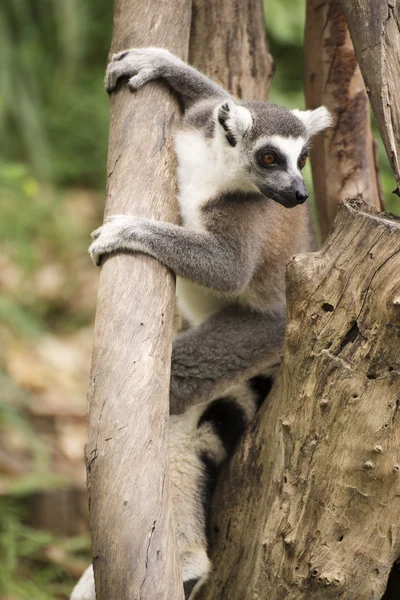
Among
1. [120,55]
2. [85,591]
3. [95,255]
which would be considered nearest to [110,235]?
[95,255]

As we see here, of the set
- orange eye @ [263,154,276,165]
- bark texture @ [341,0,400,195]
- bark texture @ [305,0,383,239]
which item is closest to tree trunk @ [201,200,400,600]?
bark texture @ [341,0,400,195]

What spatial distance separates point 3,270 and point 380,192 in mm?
4421

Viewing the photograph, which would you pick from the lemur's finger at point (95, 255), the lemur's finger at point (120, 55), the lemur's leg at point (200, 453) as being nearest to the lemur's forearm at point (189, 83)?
the lemur's finger at point (120, 55)

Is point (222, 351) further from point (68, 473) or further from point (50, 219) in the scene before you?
point (50, 219)

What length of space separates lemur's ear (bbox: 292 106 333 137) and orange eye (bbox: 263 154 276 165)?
235 mm

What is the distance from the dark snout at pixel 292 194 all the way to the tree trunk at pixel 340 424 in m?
0.52

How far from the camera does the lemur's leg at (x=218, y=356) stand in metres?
3.21

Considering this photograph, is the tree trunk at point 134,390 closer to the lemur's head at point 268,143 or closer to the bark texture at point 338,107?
the lemur's head at point 268,143

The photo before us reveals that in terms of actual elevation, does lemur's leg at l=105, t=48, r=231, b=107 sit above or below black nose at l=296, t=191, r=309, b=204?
above

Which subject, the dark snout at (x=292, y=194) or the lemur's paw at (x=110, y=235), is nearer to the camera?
the lemur's paw at (x=110, y=235)

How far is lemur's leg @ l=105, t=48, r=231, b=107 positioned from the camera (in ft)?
10.5

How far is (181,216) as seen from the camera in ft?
10.6

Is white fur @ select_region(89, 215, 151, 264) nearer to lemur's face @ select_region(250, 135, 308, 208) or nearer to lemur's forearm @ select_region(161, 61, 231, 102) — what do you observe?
lemur's face @ select_region(250, 135, 308, 208)

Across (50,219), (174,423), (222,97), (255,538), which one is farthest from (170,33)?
(50,219)
